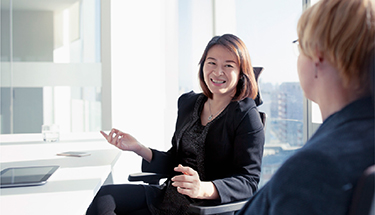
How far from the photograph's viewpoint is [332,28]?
1.83ft

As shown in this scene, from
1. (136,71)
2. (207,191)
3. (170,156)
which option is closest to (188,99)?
(170,156)

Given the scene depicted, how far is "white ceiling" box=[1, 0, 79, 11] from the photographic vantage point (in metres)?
3.42

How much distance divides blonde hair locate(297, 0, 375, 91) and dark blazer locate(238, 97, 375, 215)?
0.19 feet

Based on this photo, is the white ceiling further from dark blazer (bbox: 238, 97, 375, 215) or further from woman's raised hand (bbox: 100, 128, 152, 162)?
dark blazer (bbox: 238, 97, 375, 215)

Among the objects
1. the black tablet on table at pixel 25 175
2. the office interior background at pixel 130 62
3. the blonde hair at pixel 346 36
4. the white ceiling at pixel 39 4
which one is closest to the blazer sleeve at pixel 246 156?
the black tablet on table at pixel 25 175

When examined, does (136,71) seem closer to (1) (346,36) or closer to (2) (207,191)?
(2) (207,191)

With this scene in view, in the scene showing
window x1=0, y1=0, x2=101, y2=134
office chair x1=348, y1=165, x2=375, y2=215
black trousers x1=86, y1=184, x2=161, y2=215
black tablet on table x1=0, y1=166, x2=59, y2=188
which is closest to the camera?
office chair x1=348, y1=165, x2=375, y2=215

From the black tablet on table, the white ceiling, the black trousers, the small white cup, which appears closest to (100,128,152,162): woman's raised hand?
the black trousers

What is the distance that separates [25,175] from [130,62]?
6.16 ft

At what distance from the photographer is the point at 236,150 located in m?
1.45

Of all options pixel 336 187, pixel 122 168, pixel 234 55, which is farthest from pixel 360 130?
pixel 122 168

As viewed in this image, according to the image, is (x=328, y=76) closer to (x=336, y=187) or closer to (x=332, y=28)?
(x=332, y=28)

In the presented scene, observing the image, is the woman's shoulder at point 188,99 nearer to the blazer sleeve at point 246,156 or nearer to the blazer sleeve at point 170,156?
the blazer sleeve at point 170,156

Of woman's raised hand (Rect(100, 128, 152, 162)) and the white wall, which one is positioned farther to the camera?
the white wall
